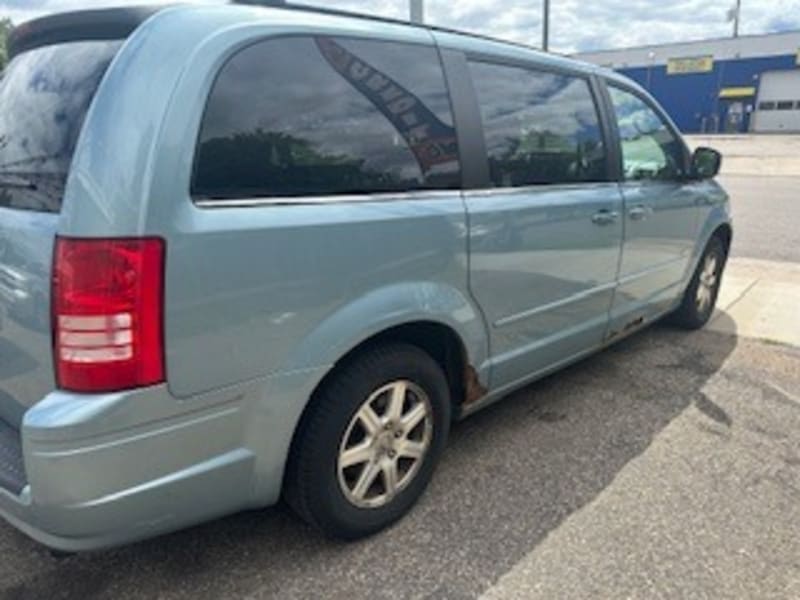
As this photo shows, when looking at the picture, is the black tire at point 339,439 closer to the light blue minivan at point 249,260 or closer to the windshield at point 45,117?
the light blue minivan at point 249,260

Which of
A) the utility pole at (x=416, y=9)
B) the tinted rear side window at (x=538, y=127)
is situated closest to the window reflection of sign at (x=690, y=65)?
the utility pole at (x=416, y=9)

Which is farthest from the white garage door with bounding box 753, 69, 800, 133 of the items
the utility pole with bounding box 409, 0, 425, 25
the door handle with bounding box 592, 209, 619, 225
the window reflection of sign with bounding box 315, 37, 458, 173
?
the window reflection of sign with bounding box 315, 37, 458, 173

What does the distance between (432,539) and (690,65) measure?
6346 cm

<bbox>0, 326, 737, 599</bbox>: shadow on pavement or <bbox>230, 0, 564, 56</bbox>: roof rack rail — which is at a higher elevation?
<bbox>230, 0, 564, 56</bbox>: roof rack rail

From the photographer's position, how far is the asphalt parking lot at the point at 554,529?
2.38 meters

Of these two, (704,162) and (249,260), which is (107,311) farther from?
(704,162)

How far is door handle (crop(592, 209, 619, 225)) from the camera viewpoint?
11.4ft

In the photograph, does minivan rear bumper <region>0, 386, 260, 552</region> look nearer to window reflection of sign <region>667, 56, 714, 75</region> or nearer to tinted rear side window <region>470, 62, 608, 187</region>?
tinted rear side window <region>470, 62, 608, 187</region>

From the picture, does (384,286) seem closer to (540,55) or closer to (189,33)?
(189,33)

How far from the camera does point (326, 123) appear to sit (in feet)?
7.41

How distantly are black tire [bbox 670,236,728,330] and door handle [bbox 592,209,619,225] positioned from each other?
171 centimetres

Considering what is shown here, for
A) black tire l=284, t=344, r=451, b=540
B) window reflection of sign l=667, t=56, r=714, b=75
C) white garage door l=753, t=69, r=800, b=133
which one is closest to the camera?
black tire l=284, t=344, r=451, b=540

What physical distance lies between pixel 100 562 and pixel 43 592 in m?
0.21

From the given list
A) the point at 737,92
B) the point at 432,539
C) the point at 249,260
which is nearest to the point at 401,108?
the point at 249,260
